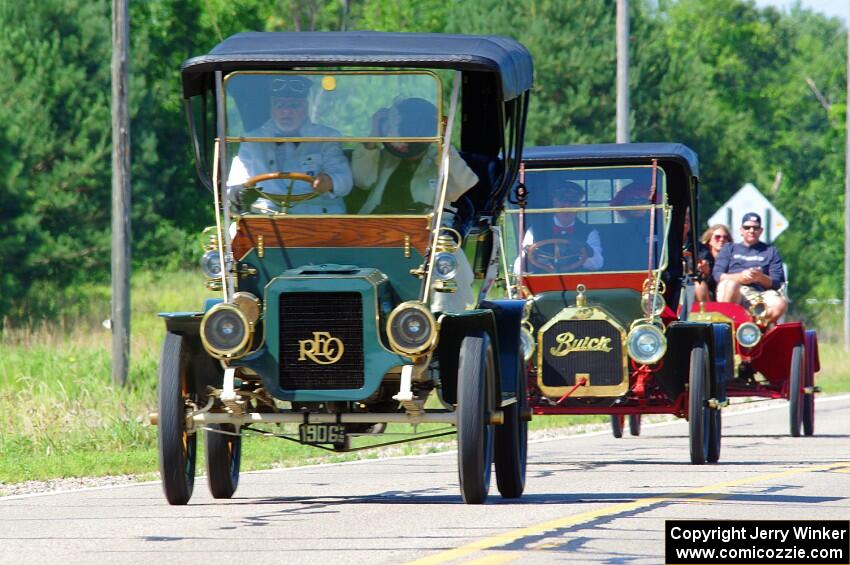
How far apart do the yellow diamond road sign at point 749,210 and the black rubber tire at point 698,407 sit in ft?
50.4

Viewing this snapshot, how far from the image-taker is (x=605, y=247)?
17.0 metres

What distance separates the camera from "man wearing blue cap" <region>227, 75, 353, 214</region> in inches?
474

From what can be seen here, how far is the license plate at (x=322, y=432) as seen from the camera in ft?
37.1

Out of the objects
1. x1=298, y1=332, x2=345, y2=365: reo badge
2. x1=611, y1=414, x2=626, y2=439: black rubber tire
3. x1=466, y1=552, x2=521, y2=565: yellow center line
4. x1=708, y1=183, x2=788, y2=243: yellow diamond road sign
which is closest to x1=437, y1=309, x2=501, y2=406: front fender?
x1=298, y1=332, x2=345, y2=365: reo badge

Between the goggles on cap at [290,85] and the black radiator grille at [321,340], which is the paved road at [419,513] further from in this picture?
the goggles on cap at [290,85]

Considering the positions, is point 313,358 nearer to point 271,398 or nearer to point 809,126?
point 271,398

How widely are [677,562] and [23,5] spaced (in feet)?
113

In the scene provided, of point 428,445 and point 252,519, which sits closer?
point 252,519

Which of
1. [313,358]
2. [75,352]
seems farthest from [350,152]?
[75,352]

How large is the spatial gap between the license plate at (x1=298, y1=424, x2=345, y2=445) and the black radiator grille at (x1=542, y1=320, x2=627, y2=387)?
523cm

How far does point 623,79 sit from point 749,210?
15.4 feet

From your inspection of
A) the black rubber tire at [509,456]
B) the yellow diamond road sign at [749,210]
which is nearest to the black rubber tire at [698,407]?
the black rubber tire at [509,456]

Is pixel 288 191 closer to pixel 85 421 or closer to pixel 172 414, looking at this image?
pixel 172 414

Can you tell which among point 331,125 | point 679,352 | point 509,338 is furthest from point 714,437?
point 331,125
